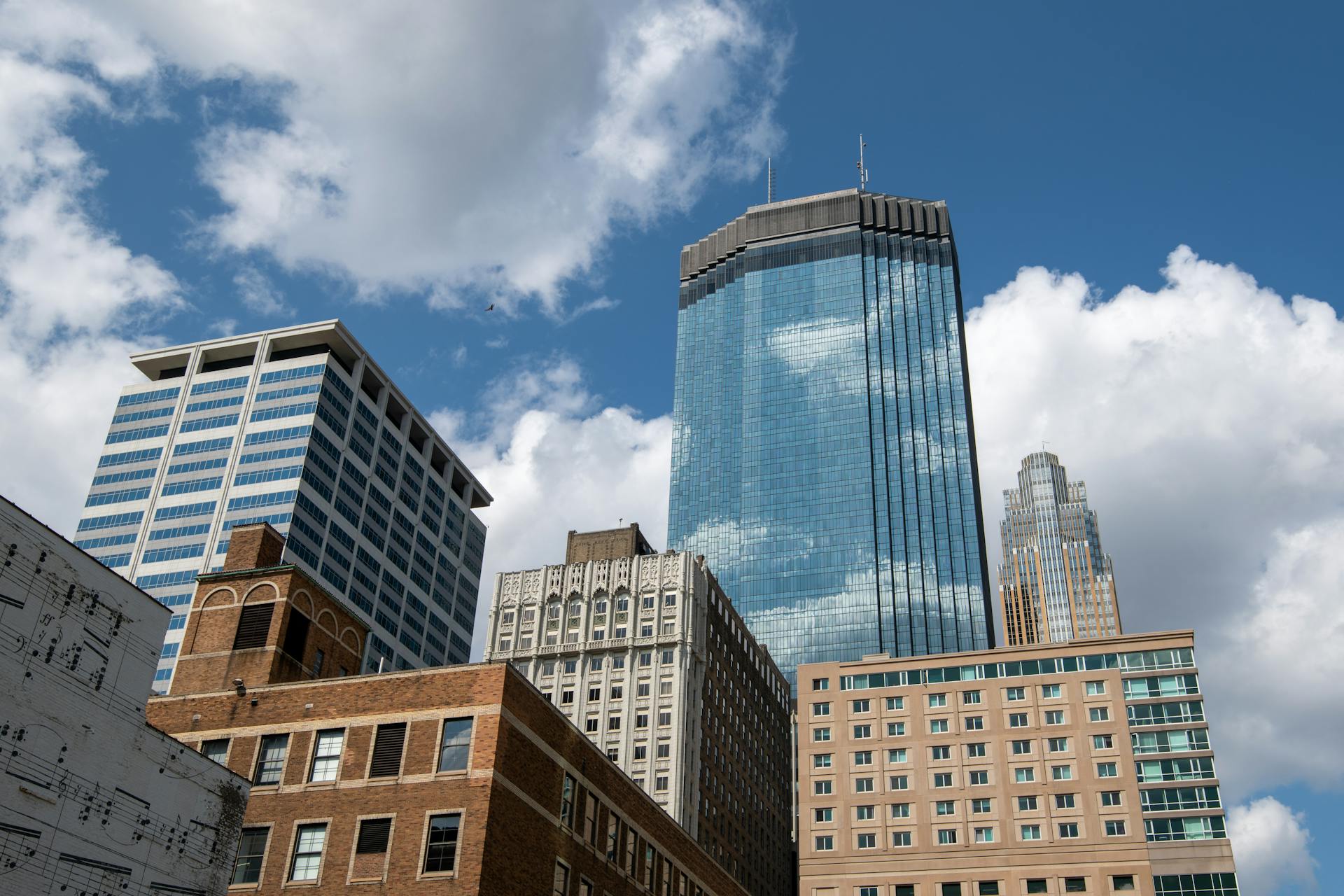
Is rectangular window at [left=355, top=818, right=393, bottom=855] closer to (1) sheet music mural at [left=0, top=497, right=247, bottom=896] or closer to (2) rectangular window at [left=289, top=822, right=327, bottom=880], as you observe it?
(2) rectangular window at [left=289, top=822, right=327, bottom=880]

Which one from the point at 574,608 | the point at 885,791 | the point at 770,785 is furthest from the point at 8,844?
the point at 770,785

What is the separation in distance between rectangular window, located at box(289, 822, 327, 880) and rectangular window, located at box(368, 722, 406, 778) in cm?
302

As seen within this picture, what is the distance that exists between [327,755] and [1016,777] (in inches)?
3408

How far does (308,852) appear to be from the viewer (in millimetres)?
50219

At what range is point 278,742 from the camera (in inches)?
2105

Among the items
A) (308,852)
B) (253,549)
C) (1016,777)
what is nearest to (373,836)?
(308,852)

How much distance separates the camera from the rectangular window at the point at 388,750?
51.3 metres

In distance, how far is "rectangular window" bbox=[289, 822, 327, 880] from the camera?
163 feet

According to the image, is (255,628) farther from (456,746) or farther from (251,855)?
(456,746)

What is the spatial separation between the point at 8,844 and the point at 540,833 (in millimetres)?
23716

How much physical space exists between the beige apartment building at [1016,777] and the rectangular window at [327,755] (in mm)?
80837

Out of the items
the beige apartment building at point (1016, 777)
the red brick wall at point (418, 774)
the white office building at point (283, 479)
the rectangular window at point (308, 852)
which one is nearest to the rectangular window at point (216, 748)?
the red brick wall at point (418, 774)

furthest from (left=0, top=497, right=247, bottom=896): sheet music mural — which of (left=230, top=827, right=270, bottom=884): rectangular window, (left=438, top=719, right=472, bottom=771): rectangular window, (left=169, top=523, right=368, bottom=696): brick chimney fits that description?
(left=169, top=523, right=368, bottom=696): brick chimney

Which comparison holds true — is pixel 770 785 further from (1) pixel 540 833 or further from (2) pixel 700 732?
(1) pixel 540 833
